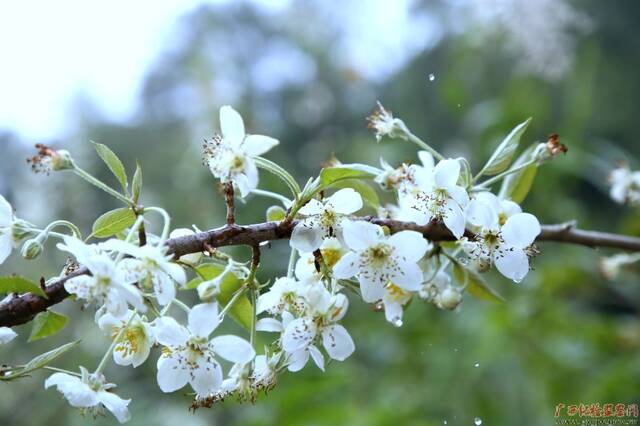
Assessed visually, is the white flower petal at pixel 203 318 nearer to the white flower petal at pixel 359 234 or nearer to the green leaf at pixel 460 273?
the white flower petal at pixel 359 234

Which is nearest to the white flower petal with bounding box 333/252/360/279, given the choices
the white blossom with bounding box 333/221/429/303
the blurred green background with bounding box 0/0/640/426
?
the white blossom with bounding box 333/221/429/303

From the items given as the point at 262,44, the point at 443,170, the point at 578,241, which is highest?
the point at 443,170

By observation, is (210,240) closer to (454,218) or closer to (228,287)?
(228,287)

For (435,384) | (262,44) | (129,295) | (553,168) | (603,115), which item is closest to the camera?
(129,295)

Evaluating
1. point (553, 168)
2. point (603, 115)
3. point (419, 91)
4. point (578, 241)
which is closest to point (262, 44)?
point (419, 91)

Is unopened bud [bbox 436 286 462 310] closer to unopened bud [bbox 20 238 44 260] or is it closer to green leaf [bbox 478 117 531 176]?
green leaf [bbox 478 117 531 176]

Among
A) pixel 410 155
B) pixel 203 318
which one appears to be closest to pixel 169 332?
pixel 203 318

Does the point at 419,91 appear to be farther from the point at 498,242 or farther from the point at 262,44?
the point at 498,242
